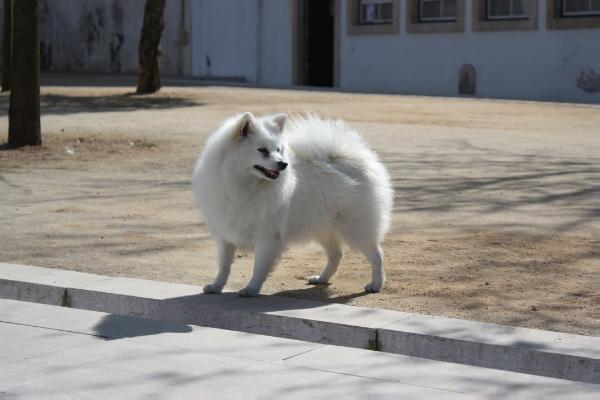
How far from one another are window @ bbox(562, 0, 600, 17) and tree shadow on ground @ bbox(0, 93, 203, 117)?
30.4 ft

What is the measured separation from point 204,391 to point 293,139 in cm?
272

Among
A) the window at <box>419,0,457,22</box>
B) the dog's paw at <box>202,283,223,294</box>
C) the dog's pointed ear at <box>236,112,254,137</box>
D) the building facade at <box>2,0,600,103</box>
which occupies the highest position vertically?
the window at <box>419,0,457,22</box>

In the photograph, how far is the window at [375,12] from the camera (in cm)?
3133

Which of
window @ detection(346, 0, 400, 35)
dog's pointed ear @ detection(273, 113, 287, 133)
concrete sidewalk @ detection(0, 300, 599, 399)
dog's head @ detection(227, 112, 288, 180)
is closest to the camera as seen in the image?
concrete sidewalk @ detection(0, 300, 599, 399)

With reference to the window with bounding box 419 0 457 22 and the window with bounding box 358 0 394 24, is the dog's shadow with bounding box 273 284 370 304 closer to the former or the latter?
the window with bounding box 419 0 457 22

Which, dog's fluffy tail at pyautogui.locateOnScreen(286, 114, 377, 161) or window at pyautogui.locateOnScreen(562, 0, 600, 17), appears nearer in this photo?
dog's fluffy tail at pyautogui.locateOnScreen(286, 114, 377, 161)

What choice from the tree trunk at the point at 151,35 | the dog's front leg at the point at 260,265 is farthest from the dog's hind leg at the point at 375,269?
the tree trunk at the point at 151,35

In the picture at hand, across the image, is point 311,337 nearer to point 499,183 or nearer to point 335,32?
point 499,183

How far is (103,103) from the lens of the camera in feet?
76.6

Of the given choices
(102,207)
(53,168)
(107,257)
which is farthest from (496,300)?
(53,168)

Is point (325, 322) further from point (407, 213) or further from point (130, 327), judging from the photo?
point (407, 213)

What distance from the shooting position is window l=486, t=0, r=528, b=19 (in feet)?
91.2

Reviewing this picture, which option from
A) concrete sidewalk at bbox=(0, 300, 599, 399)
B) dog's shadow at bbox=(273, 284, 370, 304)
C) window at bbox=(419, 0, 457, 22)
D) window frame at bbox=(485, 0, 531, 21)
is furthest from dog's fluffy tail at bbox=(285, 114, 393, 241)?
window at bbox=(419, 0, 457, 22)

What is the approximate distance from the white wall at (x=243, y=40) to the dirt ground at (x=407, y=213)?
41.5ft
